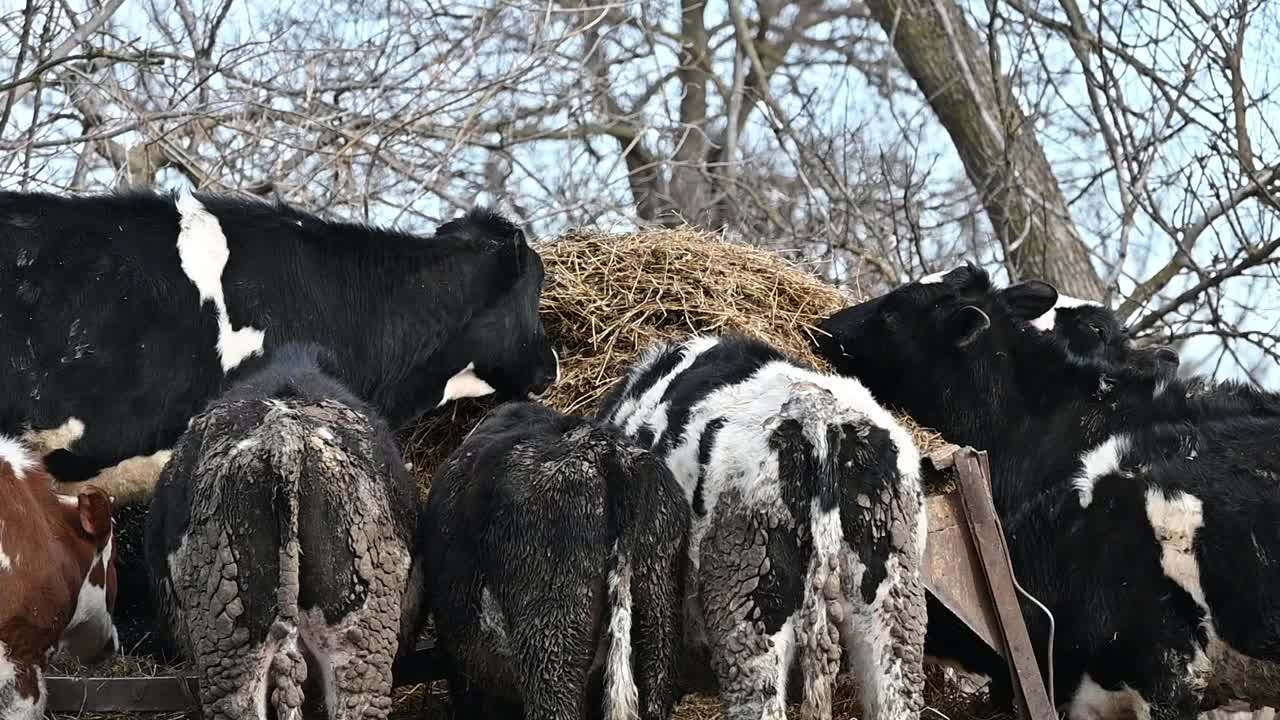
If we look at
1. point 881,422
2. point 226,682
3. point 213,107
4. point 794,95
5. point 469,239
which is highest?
point 794,95

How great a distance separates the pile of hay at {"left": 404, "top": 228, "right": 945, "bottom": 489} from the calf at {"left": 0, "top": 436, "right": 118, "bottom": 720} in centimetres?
193

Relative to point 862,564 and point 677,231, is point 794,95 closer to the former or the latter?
point 677,231

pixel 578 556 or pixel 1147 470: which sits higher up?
pixel 1147 470

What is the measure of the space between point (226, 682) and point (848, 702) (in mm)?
2969

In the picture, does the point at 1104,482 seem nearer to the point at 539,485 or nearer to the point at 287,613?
the point at 539,485

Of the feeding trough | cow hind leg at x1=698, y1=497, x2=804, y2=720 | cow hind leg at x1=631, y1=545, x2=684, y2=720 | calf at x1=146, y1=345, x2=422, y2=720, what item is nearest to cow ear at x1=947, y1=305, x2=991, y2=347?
the feeding trough

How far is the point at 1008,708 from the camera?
618 cm

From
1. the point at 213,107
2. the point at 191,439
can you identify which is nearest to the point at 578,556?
the point at 191,439

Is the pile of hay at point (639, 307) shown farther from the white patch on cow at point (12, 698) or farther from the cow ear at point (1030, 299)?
the white patch on cow at point (12, 698)

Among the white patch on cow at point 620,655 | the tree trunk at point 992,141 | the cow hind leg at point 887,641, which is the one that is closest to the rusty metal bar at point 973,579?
the cow hind leg at point 887,641

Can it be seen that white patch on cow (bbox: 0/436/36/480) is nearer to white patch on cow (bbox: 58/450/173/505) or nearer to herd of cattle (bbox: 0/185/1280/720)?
herd of cattle (bbox: 0/185/1280/720)

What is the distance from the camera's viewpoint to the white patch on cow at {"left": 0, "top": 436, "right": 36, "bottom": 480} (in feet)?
18.2

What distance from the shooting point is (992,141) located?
1285 centimetres

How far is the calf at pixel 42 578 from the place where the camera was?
201 inches
